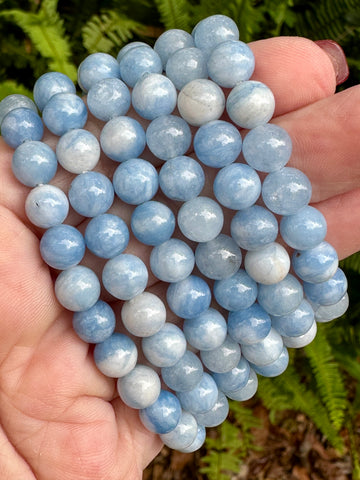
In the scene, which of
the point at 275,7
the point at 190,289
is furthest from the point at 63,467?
the point at 275,7


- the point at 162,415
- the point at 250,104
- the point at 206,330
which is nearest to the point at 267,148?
the point at 250,104

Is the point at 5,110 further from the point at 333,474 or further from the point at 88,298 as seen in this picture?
the point at 333,474

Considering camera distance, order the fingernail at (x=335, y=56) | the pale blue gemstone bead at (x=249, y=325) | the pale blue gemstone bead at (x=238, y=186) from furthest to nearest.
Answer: the fingernail at (x=335, y=56) < the pale blue gemstone bead at (x=249, y=325) < the pale blue gemstone bead at (x=238, y=186)

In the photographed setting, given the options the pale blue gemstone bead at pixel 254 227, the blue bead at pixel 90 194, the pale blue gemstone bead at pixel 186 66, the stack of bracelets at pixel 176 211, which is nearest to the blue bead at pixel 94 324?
the stack of bracelets at pixel 176 211

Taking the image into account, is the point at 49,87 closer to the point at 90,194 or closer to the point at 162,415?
the point at 90,194

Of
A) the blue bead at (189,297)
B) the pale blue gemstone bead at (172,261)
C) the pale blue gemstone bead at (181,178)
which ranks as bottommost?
the blue bead at (189,297)

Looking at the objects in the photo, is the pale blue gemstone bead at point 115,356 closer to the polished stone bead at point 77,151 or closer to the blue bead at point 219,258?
the blue bead at point 219,258
